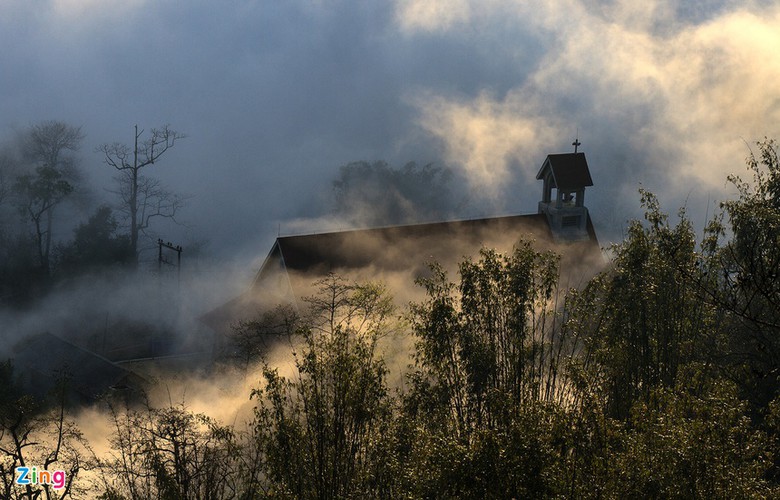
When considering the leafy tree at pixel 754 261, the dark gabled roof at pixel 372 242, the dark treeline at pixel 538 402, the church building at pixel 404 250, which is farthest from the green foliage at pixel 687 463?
the dark gabled roof at pixel 372 242

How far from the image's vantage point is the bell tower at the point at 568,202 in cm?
5225

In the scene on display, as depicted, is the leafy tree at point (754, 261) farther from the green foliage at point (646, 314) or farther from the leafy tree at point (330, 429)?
the leafy tree at point (330, 429)

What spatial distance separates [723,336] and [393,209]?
3305 inches

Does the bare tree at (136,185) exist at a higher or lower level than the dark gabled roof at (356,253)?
higher

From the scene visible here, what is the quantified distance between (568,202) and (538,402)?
134 ft

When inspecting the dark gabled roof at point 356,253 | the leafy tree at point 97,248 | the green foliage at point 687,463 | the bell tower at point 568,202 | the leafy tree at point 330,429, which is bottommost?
the green foliage at point 687,463

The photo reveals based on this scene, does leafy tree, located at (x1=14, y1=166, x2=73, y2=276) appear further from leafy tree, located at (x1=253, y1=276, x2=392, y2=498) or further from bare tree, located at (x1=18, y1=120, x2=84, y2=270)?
leafy tree, located at (x1=253, y1=276, x2=392, y2=498)


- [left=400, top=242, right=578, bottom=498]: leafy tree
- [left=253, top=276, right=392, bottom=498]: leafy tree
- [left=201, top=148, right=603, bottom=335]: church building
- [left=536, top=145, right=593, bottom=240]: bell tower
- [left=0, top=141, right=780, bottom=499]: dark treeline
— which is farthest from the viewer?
[left=536, top=145, right=593, bottom=240]: bell tower

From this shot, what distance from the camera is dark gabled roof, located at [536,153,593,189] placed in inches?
2062

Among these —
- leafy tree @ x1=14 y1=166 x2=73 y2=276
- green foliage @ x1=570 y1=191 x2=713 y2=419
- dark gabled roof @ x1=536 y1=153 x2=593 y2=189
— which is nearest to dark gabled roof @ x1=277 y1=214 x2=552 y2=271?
dark gabled roof @ x1=536 y1=153 x2=593 y2=189

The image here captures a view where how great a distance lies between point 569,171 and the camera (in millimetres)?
52781

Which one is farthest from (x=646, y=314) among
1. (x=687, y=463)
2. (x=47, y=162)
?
(x=47, y=162)

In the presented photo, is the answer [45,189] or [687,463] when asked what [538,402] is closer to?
[687,463]

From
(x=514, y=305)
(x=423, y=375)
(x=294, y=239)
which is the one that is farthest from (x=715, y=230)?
(x=294, y=239)
